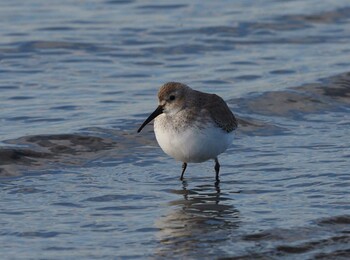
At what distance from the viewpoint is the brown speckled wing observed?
10.6 meters

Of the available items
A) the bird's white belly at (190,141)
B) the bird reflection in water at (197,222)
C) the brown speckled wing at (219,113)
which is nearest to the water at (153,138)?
the bird reflection in water at (197,222)

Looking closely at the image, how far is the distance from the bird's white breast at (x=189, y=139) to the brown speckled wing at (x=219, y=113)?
11 cm

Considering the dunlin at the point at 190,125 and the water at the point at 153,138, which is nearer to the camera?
the water at the point at 153,138

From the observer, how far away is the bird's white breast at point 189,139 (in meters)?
10.3

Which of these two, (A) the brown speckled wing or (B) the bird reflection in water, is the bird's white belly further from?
(B) the bird reflection in water

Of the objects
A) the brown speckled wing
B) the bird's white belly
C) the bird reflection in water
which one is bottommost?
the bird reflection in water

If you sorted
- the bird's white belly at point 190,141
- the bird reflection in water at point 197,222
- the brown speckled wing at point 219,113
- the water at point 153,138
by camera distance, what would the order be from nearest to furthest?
the bird reflection in water at point 197,222 → the water at point 153,138 → the bird's white belly at point 190,141 → the brown speckled wing at point 219,113

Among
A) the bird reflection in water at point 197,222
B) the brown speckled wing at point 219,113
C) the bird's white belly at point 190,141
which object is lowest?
the bird reflection in water at point 197,222

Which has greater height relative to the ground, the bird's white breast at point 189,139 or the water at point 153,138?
the bird's white breast at point 189,139

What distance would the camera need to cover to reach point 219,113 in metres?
10.7

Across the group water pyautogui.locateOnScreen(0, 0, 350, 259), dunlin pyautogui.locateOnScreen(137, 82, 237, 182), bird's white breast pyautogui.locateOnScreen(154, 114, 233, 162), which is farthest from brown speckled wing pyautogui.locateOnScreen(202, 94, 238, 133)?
water pyautogui.locateOnScreen(0, 0, 350, 259)

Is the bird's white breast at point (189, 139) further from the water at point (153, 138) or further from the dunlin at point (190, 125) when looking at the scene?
the water at point (153, 138)

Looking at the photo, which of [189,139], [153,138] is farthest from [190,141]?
[153,138]

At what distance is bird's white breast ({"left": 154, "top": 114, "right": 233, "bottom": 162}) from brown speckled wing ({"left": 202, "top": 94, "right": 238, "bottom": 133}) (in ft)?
0.37
